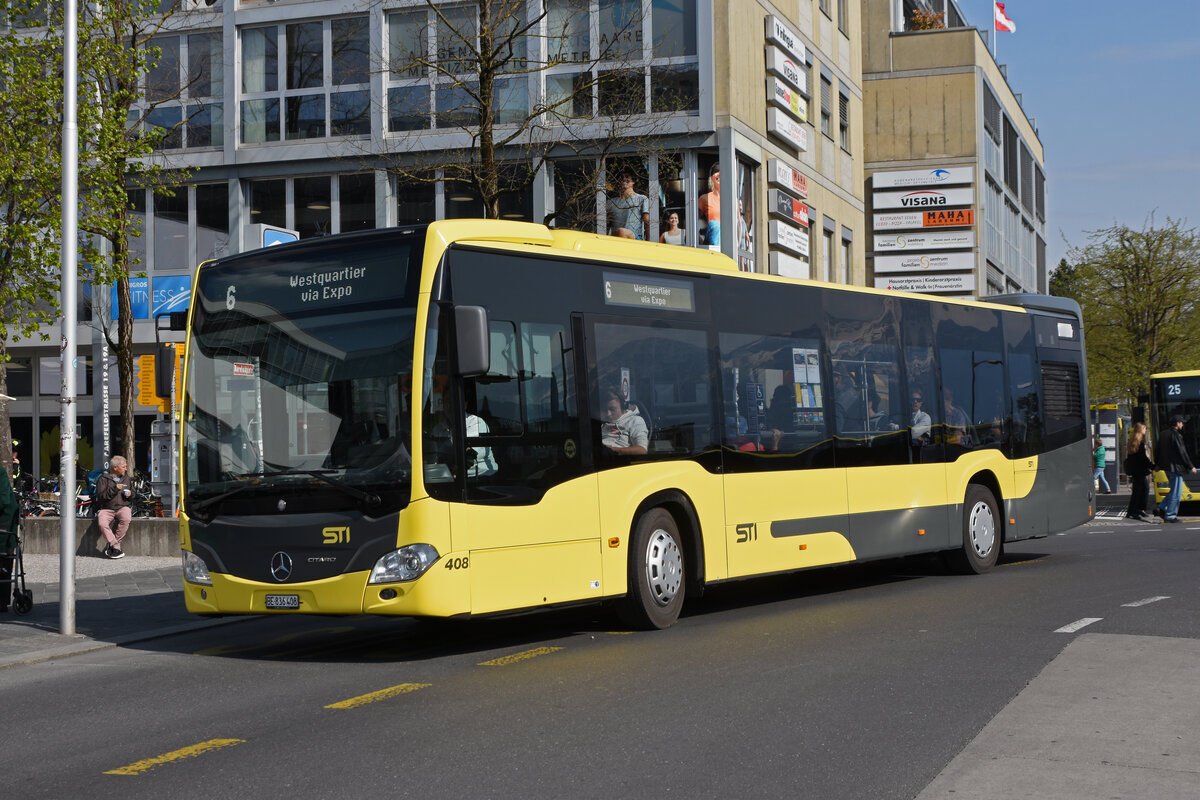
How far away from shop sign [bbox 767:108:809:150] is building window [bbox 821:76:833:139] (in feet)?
7.98

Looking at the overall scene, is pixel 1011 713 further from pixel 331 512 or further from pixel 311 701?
pixel 331 512

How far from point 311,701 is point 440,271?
3.05 meters

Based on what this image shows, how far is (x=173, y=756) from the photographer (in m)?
7.02

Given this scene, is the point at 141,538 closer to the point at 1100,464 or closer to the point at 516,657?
the point at 516,657

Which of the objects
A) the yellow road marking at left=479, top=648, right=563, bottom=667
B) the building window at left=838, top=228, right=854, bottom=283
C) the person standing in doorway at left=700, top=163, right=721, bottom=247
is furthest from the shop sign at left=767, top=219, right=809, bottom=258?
the yellow road marking at left=479, top=648, right=563, bottom=667

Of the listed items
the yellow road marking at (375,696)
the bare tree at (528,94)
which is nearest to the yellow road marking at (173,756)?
the yellow road marking at (375,696)

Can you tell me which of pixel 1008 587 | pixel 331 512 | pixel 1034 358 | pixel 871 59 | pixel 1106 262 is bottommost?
pixel 1008 587

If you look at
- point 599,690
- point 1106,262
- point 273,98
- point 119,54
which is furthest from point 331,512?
point 1106,262

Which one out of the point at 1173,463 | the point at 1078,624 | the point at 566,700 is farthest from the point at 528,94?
the point at 566,700

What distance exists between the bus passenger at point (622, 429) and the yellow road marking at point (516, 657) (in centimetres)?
163

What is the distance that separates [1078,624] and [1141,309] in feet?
139

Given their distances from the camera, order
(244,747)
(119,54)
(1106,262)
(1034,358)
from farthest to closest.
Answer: (1106,262), (119,54), (1034,358), (244,747)

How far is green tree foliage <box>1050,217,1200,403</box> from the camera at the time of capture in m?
50.0

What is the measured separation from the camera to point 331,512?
988 centimetres
